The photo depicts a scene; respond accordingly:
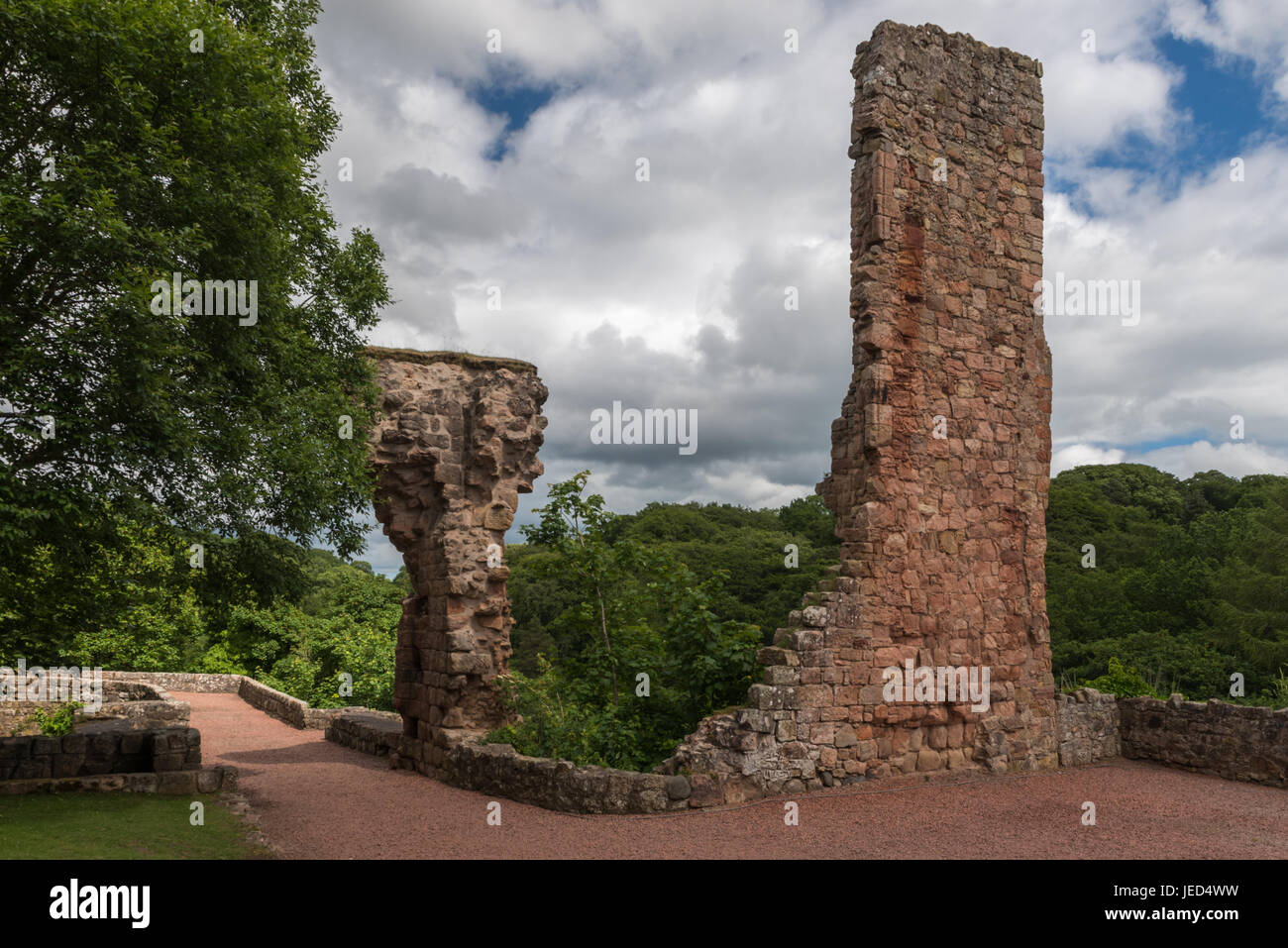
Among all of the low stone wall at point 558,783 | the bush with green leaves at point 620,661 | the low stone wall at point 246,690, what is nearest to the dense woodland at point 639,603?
the bush with green leaves at point 620,661

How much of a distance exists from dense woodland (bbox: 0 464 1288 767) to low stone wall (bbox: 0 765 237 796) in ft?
6.12

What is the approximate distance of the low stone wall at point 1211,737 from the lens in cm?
1191

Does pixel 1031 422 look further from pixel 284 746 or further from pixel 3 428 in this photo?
pixel 284 746

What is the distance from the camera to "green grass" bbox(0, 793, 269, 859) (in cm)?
745

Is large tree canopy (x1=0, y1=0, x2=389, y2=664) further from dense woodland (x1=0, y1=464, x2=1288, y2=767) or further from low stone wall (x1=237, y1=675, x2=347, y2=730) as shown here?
low stone wall (x1=237, y1=675, x2=347, y2=730)

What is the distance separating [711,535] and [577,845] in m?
38.4

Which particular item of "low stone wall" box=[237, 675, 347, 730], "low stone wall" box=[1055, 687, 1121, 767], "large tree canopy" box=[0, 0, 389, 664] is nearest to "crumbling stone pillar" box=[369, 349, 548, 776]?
"large tree canopy" box=[0, 0, 389, 664]

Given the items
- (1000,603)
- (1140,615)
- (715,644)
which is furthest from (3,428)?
(1140,615)

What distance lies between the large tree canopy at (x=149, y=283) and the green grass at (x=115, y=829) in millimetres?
2518

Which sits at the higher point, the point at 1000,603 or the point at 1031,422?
the point at 1031,422

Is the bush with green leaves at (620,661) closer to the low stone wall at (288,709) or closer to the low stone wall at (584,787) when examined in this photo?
the low stone wall at (584,787)

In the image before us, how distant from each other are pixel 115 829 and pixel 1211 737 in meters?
13.4
